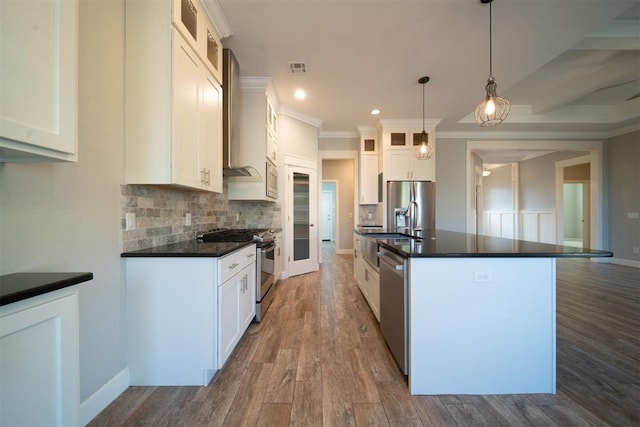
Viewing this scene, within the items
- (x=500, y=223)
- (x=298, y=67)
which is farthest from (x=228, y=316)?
(x=500, y=223)

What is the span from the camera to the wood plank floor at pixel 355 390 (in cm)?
132

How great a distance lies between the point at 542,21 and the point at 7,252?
397 centimetres

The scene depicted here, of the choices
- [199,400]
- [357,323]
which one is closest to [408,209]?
[357,323]

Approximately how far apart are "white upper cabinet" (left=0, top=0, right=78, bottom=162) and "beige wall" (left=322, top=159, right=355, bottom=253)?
6.45 metres

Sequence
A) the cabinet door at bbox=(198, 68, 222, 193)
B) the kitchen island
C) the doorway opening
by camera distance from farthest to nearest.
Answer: the doorway opening, the cabinet door at bbox=(198, 68, 222, 193), the kitchen island

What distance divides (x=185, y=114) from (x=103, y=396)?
1781mm

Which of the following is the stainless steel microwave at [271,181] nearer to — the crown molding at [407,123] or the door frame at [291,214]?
the door frame at [291,214]

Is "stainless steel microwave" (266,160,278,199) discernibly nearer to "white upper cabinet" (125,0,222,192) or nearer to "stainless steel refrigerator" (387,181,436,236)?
"white upper cabinet" (125,0,222,192)

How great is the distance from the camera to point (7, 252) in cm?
98

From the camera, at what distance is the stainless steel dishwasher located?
5.13ft

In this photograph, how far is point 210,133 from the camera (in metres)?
2.05

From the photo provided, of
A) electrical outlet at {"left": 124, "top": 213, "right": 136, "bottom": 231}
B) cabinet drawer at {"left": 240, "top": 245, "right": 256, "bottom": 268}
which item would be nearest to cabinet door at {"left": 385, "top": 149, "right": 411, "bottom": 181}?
cabinet drawer at {"left": 240, "top": 245, "right": 256, "bottom": 268}

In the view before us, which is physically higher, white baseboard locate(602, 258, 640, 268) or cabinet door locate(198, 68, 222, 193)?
cabinet door locate(198, 68, 222, 193)

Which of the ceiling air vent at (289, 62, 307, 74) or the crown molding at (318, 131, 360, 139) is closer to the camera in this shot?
the ceiling air vent at (289, 62, 307, 74)
